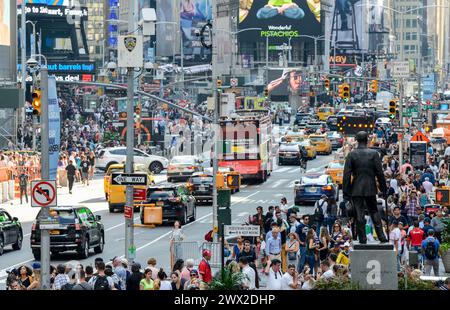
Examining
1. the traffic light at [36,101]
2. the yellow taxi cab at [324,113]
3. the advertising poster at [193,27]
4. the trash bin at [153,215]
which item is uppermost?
the advertising poster at [193,27]

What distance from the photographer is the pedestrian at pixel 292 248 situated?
3155 cm

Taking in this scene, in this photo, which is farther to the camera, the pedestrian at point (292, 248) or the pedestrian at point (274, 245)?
the pedestrian at point (274, 245)

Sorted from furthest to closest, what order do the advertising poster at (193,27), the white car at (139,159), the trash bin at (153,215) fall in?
the advertising poster at (193,27)
the white car at (139,159)
the trash bin at (153,215)

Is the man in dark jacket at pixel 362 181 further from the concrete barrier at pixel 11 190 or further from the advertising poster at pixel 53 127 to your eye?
the concrete barrier at pixel 11 190

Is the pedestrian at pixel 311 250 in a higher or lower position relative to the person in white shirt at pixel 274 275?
lower

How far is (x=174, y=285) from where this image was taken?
78.7 ft

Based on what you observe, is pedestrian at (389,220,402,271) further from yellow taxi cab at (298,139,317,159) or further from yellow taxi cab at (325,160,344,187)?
yellow taxi cab at (298,139,317,159)

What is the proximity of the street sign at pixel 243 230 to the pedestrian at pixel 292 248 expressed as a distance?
11.0ft

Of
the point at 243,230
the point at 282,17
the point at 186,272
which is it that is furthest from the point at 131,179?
the point at 282,17

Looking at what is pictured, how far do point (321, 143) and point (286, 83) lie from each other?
7422cm

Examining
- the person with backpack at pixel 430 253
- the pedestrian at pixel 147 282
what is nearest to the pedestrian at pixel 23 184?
the person with backpack at pixel 430 253

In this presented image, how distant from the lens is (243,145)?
6425 centimetres
